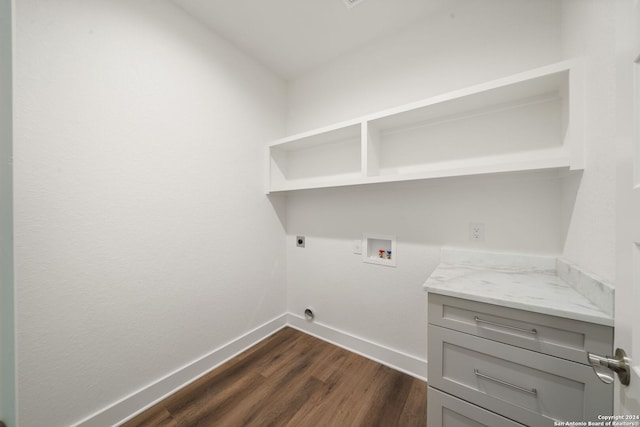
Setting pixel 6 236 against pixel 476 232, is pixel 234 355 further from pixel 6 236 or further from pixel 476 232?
pixel 476 232

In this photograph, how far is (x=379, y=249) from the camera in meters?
1.74

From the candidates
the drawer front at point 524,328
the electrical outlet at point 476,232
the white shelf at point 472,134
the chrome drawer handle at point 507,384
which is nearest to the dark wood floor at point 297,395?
the chrome drawer handle at point 507,384

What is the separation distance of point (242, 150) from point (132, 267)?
108 centimetres

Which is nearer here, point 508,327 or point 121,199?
point 508,327

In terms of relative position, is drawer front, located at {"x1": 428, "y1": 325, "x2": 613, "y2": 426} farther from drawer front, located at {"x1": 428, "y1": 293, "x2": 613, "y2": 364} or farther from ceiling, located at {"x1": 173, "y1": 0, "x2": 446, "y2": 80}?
ceiling, located at {"x1": 173, "y1": 0, "x2": 446, "y2": 80}

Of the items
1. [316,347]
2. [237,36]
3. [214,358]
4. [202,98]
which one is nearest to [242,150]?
[202,98]

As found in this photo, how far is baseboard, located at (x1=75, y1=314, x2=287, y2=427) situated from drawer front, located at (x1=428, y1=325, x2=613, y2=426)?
1.43 m

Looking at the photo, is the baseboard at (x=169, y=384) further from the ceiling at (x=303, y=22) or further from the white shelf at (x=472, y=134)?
the ceiling at (x=303, y=22)

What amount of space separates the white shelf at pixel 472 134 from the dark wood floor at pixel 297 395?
4.38ft

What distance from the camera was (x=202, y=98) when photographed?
61.6 inches

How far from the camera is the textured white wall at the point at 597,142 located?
0.75 meters

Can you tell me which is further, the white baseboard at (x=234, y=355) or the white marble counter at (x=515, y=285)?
the white baseboard at (x=234, y=355)

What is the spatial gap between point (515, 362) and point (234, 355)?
1765 millimetres

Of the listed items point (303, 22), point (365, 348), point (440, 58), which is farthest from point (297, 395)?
point (303, 22)
